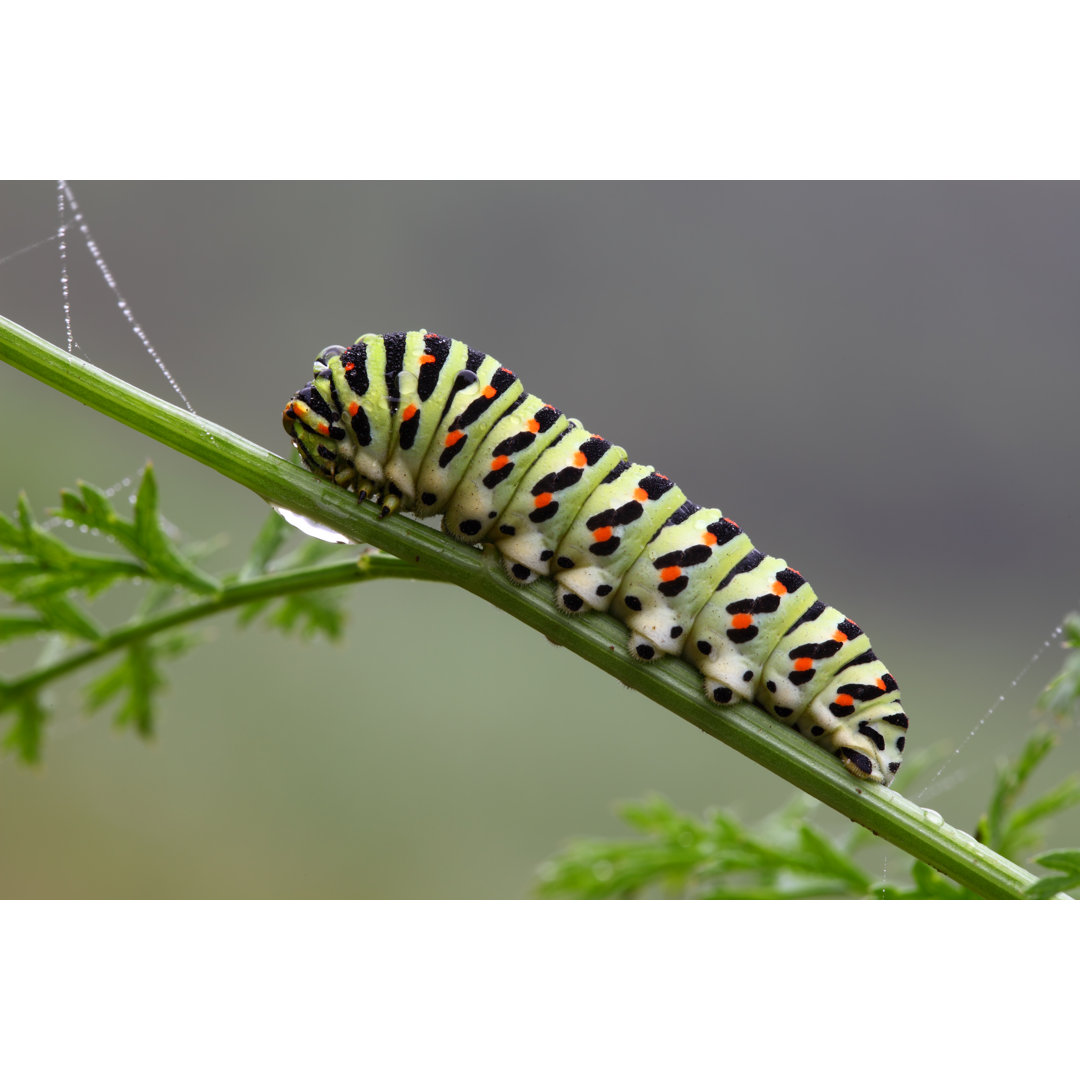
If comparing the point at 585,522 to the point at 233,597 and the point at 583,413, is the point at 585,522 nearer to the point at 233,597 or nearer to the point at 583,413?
the point at 233,597

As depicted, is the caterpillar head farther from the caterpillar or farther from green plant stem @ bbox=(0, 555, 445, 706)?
green plant stem @ bbox=(0, 555, 445, 706)

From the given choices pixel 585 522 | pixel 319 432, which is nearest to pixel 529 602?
pixel 585 522

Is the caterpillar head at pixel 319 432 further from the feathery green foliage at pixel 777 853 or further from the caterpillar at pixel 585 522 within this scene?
the feathery green foliage at pixel 777 853

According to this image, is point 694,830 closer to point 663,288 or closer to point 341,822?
point 663,288

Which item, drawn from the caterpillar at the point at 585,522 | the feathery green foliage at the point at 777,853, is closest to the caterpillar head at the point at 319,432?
the caterpillar at the point at 585,522

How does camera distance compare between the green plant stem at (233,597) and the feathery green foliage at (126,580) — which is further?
the feathery green foliage at (126,580)

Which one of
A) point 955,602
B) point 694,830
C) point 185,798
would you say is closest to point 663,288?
point 955,602
